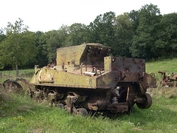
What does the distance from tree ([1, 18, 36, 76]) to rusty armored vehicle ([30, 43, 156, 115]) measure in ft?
96.5

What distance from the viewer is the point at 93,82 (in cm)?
796

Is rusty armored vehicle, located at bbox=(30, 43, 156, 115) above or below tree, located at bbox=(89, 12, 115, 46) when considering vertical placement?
below

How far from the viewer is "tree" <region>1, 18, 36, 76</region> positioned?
3925cm

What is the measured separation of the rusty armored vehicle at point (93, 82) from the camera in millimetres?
8422

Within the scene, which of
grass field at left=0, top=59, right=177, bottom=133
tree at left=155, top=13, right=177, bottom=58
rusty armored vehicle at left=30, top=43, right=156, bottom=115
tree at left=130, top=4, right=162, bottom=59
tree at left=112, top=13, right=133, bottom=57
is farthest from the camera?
tree at left=112, top=13, right=133, bottom=57

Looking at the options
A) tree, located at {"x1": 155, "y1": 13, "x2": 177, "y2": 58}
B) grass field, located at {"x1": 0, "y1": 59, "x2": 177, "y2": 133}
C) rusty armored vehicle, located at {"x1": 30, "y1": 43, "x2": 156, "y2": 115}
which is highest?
tree, located at {"x1": 155, "y1": 13, "x2": 177, "y2": 58}

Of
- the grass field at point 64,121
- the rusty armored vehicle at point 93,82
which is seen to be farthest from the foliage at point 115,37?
the grass field at point 64,121

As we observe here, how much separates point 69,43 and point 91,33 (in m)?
5.11

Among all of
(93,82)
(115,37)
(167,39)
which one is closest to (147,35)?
(167,39)

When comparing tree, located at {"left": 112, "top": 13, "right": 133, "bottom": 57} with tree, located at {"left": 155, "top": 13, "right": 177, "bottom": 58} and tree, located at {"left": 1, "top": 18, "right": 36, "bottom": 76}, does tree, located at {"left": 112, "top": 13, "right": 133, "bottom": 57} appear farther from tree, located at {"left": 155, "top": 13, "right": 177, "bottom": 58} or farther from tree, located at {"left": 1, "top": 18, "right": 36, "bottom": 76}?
tree, located at {"left": 1, "top": 18, "right": 36, "bottom": 76}

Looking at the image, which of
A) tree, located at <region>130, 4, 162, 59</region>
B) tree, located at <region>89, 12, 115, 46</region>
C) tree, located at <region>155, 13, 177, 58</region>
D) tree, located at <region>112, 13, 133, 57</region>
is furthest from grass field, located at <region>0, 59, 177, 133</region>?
tree, located at <region>89, 12, 115, 46</region>

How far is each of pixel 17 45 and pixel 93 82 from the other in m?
33.5

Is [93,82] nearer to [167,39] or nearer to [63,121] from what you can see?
[63,121]

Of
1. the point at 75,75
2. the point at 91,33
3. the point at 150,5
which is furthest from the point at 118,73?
the point at 150,5
